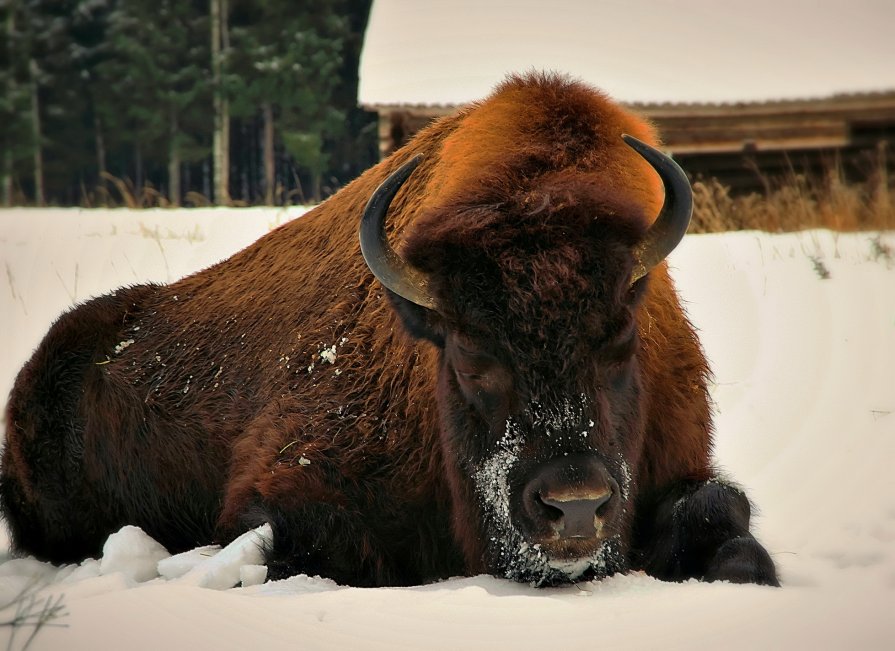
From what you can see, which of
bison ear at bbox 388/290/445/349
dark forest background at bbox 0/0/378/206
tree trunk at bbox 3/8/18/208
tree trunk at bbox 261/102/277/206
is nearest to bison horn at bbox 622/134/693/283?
bison ear at bbox 388/290/445/349

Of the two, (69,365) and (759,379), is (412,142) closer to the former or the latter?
(69,365)

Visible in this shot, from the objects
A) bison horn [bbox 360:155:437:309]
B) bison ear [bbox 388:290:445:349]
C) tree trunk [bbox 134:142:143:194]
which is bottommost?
tree trunk [bbox 134:142:143:194]

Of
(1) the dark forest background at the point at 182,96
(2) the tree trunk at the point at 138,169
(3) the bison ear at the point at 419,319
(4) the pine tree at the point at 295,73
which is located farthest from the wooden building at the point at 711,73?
(2) the tree trunk at the point at 138,169

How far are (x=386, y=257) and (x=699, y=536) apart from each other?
158 centimetres

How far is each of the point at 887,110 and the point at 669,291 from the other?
12.7 meters

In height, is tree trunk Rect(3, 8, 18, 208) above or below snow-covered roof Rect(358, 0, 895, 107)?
below

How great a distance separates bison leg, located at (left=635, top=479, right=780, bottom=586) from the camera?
339cm

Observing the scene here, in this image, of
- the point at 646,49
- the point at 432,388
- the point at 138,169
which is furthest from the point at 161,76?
the point at 432,388

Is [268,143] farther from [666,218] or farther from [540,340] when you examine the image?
[540,340]

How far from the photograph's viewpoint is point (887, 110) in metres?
15.0

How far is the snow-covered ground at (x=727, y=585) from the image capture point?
103 inches

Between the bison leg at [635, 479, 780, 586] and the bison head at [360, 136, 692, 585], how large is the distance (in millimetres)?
272

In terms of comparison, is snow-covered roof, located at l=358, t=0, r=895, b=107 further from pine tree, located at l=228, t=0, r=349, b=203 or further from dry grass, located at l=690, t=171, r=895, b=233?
pine tree, located at l=228, t=0, r=349, b=203

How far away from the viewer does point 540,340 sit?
10.1 ft
